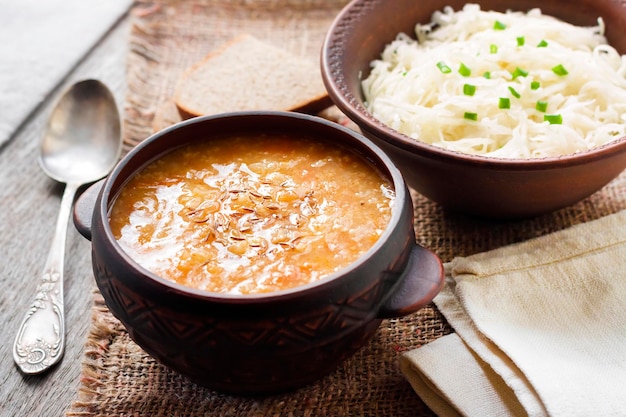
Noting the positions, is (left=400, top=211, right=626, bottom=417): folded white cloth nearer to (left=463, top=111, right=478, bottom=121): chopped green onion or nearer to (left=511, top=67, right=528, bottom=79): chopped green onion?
(left=463, top=111, right=478, bottom=121): chopped green onion

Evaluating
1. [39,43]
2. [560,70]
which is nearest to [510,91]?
[560,70]

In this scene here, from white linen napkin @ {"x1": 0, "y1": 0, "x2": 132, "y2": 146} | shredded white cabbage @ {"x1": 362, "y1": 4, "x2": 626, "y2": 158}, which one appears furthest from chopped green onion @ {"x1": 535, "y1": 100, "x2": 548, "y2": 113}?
white linen napkin @ {"x1": 0, "y1": 0, "x2": 132, "y2": 146}

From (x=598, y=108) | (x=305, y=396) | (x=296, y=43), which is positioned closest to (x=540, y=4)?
(x=598, y=108)

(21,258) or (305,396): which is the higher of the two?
(305,396)

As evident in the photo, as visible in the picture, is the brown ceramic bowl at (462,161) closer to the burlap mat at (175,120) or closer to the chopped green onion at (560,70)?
the burlap mat at (175,120)

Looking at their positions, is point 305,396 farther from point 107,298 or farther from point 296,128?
point 296,128

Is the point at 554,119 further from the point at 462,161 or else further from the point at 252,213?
the point at 252,213

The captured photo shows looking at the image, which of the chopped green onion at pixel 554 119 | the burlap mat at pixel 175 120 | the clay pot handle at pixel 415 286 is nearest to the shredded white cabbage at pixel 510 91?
the chopped green onion at pixel 554 119
